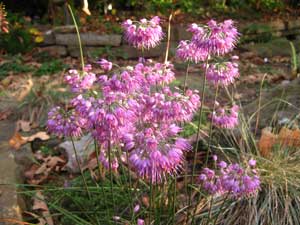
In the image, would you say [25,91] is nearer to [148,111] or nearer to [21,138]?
[21,138]

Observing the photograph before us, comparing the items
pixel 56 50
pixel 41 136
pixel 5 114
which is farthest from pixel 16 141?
pixel 56 50

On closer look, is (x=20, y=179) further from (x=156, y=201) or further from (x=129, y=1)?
(x=129, y=1)

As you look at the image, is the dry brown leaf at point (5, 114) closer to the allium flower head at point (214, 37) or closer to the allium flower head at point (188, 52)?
the allium flower head at point (188, 52)

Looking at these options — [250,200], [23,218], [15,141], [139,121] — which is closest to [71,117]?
[139,121]

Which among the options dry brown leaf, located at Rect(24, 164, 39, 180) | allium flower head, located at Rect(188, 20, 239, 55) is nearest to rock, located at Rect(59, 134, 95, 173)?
dry brown leaf, located at Rect(24, 164, 39, 180)

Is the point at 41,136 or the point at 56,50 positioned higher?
the point at 56,50

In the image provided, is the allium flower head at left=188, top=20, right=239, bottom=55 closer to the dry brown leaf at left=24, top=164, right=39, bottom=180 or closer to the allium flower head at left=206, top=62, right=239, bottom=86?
the allium flower head at left=206, top=62, right=239, bottom=86
